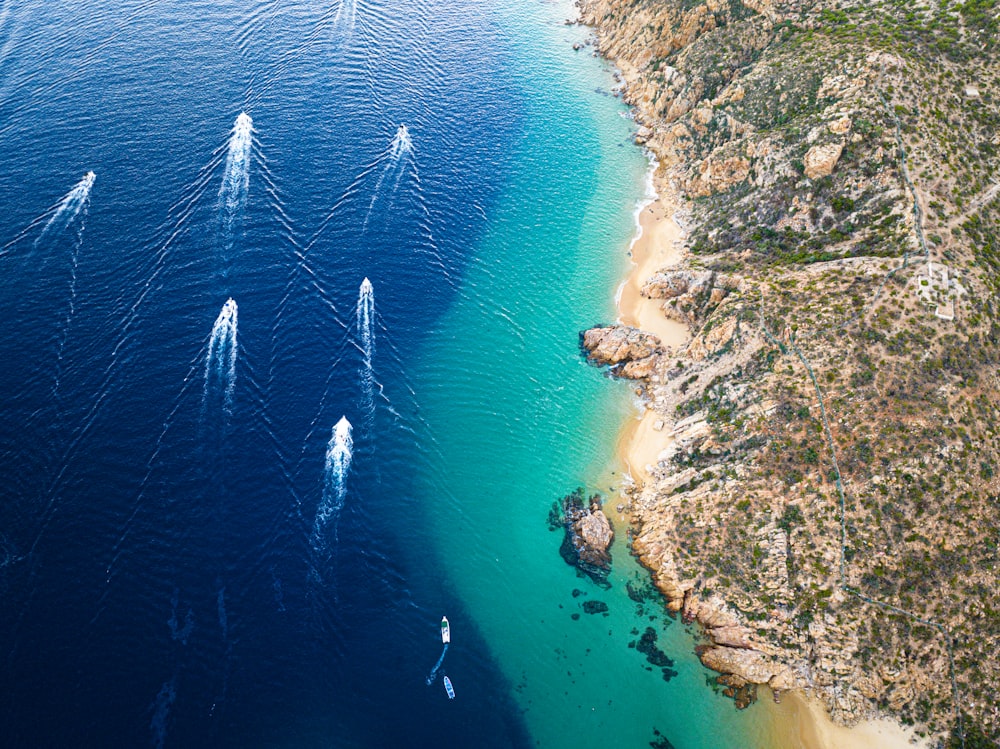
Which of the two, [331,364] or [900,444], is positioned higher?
[900,444]

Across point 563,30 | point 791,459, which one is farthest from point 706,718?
point 563,30

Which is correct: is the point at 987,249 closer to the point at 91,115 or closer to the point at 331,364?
the point at 331,364

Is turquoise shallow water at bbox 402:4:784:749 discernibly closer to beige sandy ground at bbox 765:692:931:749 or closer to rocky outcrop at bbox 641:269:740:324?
beige sandy ground at bbox 765:692:931:749

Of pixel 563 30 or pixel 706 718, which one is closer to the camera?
pixel 706 718

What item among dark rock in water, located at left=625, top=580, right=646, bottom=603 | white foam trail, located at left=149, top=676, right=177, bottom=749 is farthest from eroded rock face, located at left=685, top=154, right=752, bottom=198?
white foam trail, located at left=149, top=676, right=177, bottom=749

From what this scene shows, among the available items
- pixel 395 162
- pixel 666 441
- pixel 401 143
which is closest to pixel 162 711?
pixel 666 441

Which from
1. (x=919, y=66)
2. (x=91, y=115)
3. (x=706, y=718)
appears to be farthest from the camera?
(x=91, y=115)

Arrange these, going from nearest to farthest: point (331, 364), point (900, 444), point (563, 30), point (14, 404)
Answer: point (900, 444) < point (14, 404) < point (331, 364) < point (563, 30)
